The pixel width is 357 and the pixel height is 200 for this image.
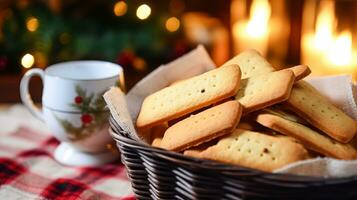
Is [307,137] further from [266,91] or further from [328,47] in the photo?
[328,47]

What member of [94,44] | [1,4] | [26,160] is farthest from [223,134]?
[1,4]

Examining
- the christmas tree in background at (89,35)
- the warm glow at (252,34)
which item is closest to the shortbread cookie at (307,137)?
the christmas tree in background at (89,35)

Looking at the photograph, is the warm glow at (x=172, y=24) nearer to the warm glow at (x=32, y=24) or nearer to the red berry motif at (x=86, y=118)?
the warm glow at (x=32, y=24)

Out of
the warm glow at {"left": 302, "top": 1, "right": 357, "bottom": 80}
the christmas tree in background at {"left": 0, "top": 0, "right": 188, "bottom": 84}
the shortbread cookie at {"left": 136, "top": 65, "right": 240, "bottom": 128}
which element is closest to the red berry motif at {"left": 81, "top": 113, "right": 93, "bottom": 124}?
the shortbread cookie at {"left": 136, "top": 65, "right": 240, "bottom": 128}

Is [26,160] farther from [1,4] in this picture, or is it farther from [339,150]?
[1,4]

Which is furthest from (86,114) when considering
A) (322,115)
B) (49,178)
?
(322,115)
